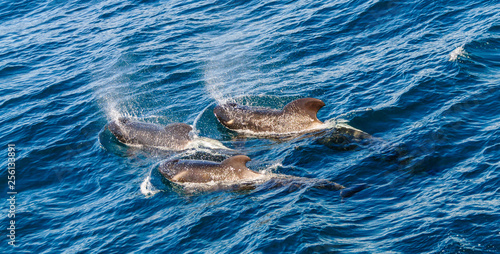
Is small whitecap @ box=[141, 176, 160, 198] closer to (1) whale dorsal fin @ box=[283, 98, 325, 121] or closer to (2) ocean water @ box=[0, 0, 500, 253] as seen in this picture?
(2) ocean water @ box=[0, 0, 500, 253]

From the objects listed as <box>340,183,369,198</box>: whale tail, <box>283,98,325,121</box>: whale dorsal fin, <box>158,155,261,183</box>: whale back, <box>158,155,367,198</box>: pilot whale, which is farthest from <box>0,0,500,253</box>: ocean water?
<box>283,98,325,121</box>: whale dorsal fin

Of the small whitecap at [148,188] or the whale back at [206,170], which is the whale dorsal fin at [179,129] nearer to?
the whale back at [206,170]

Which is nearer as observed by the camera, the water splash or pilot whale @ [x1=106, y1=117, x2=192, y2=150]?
pilot whale @ [x1=106, y1=117, x2=192, y2=150]

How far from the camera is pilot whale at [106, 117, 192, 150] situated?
634 inches

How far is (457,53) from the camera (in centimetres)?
1694

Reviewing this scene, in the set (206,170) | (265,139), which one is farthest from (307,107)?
(206,170)

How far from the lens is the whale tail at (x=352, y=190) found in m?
11.6

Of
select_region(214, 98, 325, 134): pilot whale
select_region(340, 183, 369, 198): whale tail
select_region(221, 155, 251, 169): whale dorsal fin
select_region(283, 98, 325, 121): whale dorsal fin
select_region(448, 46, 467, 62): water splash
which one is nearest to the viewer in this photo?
select_region(340, 183, 369, 198): whale tail

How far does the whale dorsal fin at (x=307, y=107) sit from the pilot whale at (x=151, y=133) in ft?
11.0

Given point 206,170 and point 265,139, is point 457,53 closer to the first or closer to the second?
point 265,139

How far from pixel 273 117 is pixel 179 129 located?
2.96 metres

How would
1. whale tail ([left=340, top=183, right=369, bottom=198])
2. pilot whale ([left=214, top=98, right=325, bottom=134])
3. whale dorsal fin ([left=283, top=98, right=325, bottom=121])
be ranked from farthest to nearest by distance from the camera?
pilot whale ([left=214, top=98, right=325, bottom=134])
whale dorsal fin ([left=283, top=98, right=325, bottom=121])
whale tail ([left=340, top=183, right=369, bottom=198])

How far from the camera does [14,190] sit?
15.5 metres

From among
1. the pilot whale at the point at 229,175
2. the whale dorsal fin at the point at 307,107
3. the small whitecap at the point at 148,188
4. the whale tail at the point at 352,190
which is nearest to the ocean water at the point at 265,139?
the small whitecap at the point at 148,188
